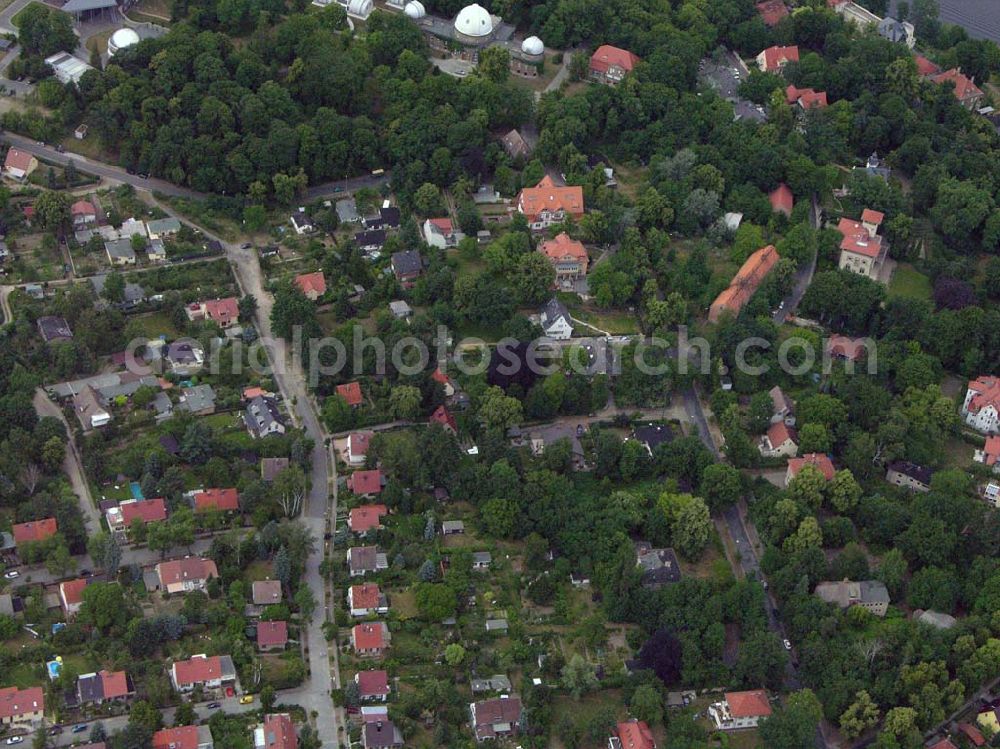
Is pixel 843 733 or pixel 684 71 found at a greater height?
pixel 684 71

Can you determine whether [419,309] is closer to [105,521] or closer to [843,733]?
[105,521]

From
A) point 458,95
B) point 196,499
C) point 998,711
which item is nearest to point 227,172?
point 458,95

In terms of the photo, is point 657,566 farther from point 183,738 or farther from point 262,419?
point 183,738

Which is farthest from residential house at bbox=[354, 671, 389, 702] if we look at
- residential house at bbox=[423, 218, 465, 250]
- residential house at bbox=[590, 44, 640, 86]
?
residential house at bbox=[590, 44, 640, 86]

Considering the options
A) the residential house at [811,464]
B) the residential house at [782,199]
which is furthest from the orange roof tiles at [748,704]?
the residential house at [782,199]

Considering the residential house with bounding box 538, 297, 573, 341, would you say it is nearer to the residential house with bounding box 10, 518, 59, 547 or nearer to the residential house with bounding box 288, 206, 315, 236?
the residential house with bounding box 288, 206, 315, 236
